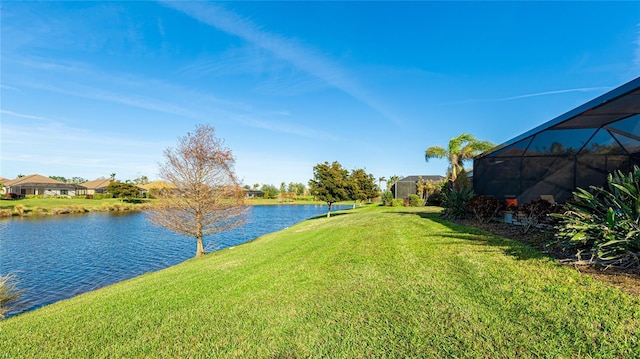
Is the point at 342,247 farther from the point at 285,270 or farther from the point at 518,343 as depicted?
the point at 518,343

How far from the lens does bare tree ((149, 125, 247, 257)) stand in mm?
13797

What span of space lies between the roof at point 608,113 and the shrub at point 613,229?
161 centimetres

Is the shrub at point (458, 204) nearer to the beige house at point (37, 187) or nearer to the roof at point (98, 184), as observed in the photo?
the beige house at point (37, 187)

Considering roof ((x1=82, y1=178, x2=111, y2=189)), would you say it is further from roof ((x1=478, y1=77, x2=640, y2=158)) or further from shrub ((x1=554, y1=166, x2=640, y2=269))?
shrub ((x1=554, y1=166, x2=640, y2=269))

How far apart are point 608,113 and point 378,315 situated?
7877 mm

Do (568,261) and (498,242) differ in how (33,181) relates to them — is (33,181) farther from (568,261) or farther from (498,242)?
(568,261)

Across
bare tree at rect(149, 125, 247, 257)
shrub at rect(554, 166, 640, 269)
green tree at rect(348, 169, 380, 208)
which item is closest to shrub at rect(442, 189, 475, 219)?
shrub at rect(554, 166, 640, 269)

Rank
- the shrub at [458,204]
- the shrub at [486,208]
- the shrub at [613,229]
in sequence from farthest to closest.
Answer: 1. the shrub at [458,204]
2. the shrub at [486,208]
3. the shrub at [613,229]

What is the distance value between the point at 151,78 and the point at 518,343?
861 inches

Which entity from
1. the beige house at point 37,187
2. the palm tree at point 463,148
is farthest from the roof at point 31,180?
the palm tree at point 463,148

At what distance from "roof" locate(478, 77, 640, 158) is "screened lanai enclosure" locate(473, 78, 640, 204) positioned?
0.04 m

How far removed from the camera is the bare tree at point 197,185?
1380cm

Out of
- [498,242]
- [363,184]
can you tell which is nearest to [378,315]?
[498,242]

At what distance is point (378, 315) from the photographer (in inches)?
148
